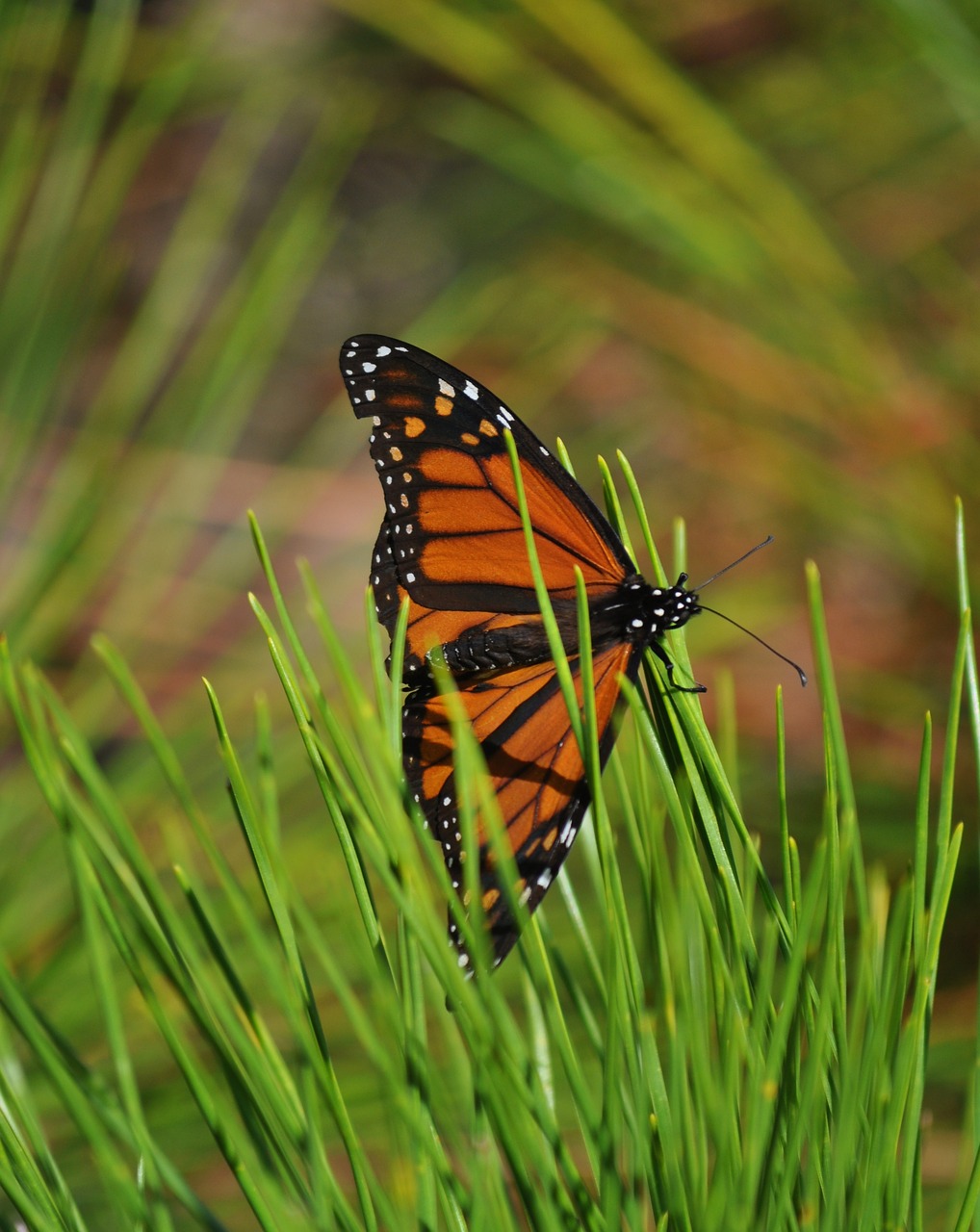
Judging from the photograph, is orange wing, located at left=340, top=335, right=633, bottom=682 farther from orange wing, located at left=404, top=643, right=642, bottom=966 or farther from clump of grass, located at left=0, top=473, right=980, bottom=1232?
clump of grass, located at left=0, top=473, right=980, bottom=1232

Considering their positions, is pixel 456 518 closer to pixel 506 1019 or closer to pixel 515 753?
pixel 515 753

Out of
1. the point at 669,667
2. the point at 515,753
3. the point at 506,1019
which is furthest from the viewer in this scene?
the point at 515,753

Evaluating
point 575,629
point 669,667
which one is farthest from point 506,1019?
point 575,629

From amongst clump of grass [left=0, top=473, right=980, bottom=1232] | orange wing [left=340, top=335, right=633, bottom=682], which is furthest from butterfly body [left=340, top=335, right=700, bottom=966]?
clump of grass [left=0, top=473, right=980, bottom=1232]

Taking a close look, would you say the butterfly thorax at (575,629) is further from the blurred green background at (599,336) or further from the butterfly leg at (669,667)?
the blurred green background at (599,336)

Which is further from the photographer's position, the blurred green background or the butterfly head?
the blurred green background

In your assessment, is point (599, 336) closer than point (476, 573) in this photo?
No

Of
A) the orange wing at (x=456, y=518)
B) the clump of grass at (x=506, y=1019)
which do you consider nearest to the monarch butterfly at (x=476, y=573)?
the orange wing at (x=456, y=518)

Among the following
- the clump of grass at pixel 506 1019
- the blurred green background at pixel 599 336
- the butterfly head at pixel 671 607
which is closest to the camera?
the clump of grass at pixel 506 1019
